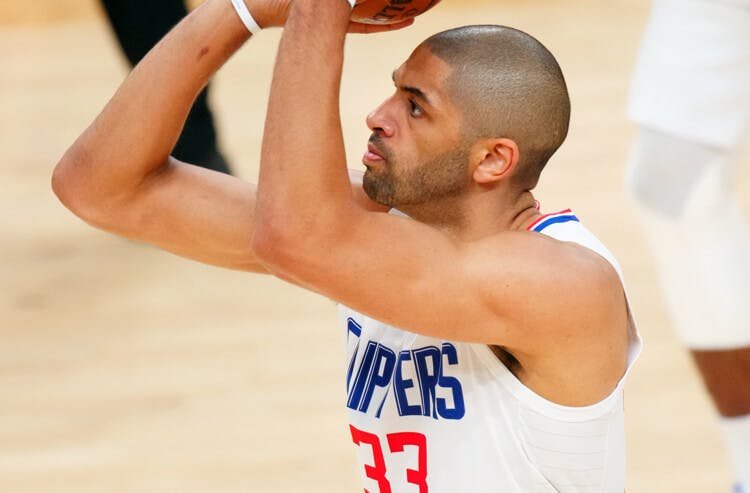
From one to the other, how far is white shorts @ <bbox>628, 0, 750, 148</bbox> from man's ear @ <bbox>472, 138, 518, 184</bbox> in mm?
1136

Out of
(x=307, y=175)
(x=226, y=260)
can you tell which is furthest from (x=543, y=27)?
(x=307, y=175)

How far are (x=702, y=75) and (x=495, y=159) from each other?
1.18 metres

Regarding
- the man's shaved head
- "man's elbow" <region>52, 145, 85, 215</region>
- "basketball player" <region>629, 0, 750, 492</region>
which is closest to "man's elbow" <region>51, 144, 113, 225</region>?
"man's elbow" <region>52, 145, 85, 215</region>

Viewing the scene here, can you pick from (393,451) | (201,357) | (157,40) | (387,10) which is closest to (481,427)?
(393,451)

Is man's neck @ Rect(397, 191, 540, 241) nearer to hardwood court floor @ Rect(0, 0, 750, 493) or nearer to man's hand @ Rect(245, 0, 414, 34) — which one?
man's hand @ Rect(245, 0, 414, 34)

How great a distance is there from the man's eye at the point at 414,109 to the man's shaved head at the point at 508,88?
0.05 m

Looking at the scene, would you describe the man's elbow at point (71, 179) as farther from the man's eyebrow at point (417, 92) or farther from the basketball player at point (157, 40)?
the basketball player at point (157, 40)

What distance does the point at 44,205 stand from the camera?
551 centimetres

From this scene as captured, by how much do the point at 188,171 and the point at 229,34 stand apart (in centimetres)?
28

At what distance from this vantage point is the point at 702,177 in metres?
2.96

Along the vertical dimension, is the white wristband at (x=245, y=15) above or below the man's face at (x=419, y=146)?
above

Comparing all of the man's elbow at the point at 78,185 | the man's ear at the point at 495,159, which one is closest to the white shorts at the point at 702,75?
the man's ear at the point at 495,159

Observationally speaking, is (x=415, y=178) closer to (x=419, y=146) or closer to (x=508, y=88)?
(x=419, y=146)

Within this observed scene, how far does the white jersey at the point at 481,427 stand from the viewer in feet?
6.30
